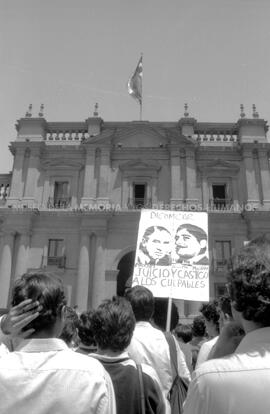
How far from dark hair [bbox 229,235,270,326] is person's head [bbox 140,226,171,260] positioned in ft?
24.2

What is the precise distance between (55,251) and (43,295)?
63.1ft

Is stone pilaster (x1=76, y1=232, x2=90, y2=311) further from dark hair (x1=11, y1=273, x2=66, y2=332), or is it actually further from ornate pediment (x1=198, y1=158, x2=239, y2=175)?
dark hair (x1=11, y1=273, x2=66, y2=332)

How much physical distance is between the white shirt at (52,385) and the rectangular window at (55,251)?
18.9 meters

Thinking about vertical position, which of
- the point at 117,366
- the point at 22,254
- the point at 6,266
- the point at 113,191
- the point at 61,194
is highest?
the point at 113,191

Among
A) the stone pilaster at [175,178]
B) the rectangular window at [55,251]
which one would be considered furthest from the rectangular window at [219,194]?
the rectangular window at [55,251]

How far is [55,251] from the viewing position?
20844 mm

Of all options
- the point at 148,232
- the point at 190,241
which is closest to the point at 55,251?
the point at 148,232

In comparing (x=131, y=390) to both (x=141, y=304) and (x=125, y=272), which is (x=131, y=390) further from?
(x=125, y=272)

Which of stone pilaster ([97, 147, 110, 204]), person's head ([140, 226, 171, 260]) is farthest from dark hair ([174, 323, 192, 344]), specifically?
stone pilaster ([97, 147, 110, 204])

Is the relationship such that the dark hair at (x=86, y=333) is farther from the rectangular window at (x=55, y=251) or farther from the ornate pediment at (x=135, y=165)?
the ornate pediment at (x=135, y=165)

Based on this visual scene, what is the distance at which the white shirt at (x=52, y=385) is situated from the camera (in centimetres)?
184

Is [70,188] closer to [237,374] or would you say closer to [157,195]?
[157,195]

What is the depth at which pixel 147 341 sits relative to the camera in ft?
12.3

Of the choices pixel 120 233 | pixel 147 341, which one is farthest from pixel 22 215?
pixel 147 341
